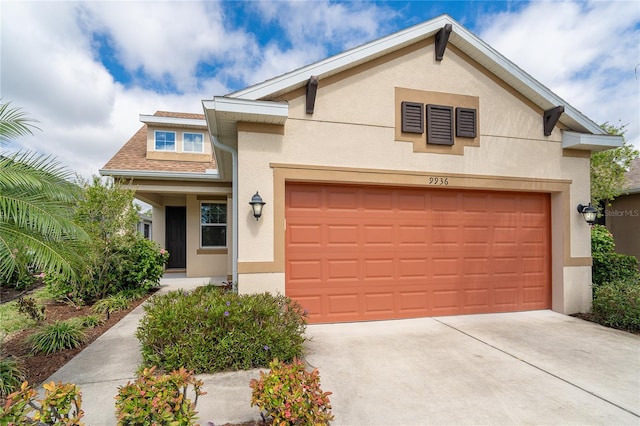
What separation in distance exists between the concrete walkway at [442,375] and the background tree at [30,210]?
1459 mm

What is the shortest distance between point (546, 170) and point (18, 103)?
8.55m

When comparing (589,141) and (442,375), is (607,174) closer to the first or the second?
(589,141)

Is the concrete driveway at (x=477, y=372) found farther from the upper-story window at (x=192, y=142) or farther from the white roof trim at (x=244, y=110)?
the upper-story window at (x=192, y=142)

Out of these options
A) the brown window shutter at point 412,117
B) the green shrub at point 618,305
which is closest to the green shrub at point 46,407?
the brown window shutter at point 412,117

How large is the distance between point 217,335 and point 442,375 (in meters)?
2.72

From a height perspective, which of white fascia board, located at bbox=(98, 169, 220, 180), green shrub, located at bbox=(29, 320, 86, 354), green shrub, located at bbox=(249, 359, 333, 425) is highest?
white fascia board, located at bbox=(98, 169, 220, 180)

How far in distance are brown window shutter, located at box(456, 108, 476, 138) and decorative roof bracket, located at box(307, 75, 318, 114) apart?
281cm

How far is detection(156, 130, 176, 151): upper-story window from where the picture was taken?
12266 millimetres

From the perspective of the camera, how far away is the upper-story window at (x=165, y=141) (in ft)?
40.2

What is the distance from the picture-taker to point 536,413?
114 inches

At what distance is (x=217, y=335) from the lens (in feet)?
12.4

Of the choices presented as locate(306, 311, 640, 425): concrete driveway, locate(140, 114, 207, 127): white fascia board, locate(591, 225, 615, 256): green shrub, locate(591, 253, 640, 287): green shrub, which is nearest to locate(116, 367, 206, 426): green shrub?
locate(306, 311, 640, 425): concrete driveway

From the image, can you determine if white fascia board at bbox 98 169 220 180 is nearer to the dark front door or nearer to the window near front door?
the window near front door

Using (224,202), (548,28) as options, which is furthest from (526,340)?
(224,202)
